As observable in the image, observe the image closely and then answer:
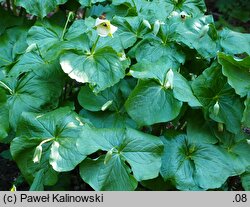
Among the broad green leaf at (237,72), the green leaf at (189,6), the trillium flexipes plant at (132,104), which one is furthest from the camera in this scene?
the green leaf at (189,6)

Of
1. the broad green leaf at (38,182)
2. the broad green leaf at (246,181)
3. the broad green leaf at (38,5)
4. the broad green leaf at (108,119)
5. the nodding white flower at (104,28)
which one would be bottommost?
the broad green leaf at (246,181)

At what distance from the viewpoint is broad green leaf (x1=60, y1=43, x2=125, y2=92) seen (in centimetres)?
230

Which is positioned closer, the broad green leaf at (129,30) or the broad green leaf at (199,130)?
the broad green leaf at (199,130)

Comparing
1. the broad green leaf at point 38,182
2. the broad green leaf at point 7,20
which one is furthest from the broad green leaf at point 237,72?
the broad green leaf at point 7,20

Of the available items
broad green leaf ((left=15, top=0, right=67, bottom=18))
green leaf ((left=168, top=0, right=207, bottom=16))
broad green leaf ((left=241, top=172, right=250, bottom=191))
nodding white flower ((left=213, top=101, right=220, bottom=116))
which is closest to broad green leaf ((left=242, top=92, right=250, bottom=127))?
nodding white flower ((left=213, top=101, right=220, bottom=116))

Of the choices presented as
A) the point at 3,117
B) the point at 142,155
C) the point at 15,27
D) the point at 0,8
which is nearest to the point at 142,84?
the point at 142,155

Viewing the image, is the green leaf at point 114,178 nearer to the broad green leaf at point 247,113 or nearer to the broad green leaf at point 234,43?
the broad green leaf at point 247,113

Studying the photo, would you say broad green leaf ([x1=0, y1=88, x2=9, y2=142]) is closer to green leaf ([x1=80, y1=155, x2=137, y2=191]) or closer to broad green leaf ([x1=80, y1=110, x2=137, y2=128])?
broad green leaf ([x1=80, y1=110, x2=137, y2=128])

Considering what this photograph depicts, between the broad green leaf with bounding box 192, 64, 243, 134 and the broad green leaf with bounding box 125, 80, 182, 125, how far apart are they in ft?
0.59

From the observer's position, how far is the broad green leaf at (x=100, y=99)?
2402mm

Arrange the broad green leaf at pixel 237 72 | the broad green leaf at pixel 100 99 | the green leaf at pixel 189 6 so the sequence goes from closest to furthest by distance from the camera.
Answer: the broad green leaf at pixel 237 72, the broad green leaf at pixel 100 99, the green leaf at pixel 189 6

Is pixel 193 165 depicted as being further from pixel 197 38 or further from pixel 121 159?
pixel 197 38

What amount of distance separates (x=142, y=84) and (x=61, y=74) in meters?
0.48

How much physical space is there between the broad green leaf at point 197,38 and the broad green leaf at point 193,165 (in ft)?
1.61
